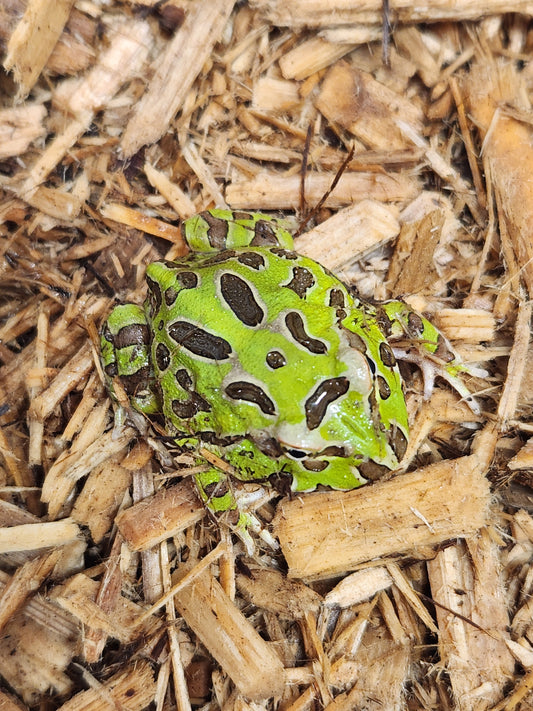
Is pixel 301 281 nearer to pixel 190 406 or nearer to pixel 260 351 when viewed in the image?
pixel 260 351

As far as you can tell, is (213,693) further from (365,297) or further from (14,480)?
(365,297)

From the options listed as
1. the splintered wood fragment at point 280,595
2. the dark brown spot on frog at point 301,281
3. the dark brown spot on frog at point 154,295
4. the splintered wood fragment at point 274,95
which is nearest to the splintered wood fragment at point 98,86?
the splintered wood fragment at point 274,95

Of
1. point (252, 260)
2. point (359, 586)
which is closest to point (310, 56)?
point (252, 260)

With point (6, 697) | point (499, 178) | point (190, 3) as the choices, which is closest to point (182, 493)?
point (6, 697)

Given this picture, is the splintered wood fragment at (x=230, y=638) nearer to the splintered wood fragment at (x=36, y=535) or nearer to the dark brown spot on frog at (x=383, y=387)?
the splintered wood fragment at (x=36, y=535)

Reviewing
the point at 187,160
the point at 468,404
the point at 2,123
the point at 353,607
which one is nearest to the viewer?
the point at 353,607

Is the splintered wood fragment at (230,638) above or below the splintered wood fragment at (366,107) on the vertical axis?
below
